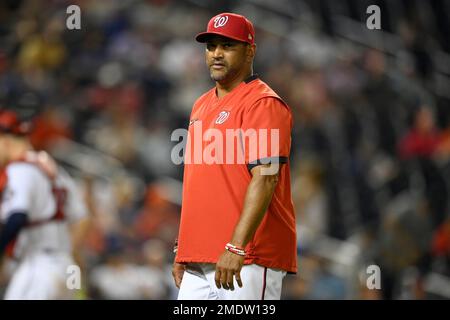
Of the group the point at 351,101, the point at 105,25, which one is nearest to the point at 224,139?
the point at 351,101

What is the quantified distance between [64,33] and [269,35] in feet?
7.54

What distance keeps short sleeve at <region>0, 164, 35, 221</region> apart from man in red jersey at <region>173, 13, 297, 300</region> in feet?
6.60

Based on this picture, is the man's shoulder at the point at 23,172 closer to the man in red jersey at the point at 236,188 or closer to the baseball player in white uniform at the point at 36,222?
the baseball player in white uniform at the point at 36,222

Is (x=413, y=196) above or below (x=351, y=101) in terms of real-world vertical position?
below

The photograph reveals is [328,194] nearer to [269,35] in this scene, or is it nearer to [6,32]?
[269,35]

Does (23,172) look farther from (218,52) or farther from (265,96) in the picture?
(265,96)

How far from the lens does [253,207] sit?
374cm

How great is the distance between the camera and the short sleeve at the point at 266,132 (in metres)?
3.81

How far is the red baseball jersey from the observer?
385 centimetres

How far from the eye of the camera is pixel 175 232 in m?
9.28

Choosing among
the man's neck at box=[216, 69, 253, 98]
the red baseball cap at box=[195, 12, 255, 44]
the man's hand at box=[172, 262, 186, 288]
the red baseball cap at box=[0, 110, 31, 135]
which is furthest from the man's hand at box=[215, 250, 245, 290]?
the red baseball cap at box=[0, 110, 31, 135]

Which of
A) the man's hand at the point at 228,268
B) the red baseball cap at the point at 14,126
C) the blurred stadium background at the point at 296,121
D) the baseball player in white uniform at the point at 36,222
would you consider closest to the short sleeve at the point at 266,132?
the man's hand at the point at 228,268
